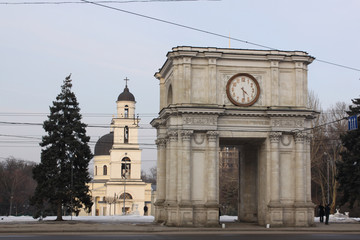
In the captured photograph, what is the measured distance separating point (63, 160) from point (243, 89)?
1695 centimetres

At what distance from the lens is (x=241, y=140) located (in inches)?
1608

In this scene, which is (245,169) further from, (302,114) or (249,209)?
(302,114)

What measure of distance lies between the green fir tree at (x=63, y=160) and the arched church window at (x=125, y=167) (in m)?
44.8

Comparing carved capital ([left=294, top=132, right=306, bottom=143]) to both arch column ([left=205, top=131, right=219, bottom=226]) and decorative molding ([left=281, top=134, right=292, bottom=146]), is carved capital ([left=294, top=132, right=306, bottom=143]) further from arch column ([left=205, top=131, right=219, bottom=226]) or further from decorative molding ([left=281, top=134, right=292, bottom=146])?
arch column ([left=205, top=131, right=219, bottom=226])

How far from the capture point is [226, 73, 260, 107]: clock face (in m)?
38.6

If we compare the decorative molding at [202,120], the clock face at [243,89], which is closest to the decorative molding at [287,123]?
the clock face at [243,89]

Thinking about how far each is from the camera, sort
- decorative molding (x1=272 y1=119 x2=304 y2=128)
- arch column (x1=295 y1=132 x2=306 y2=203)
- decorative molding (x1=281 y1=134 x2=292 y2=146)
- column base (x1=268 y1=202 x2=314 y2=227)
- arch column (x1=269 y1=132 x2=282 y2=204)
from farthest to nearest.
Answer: decorative molding (x1=281 y1=134 x2=292 y2=146)
decorative molding (x1=272 y1=119 x2=304 y2=128)
arch column (x1=295 y1=132 x2=306 y2=203)
arch column (x1=269 y1=132 x2=282 y2=204)
column base (x1=268 y1=202 x2=314 y2=227)

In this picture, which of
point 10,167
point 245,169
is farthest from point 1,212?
point 245,169

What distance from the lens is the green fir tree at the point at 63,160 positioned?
4625 centimetres

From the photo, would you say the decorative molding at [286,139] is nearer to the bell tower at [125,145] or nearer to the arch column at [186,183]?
the arch column at [186,183]

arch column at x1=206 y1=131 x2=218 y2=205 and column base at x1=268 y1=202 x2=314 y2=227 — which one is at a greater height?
arch column at x1=206 y1=131 x2=218 y2=205

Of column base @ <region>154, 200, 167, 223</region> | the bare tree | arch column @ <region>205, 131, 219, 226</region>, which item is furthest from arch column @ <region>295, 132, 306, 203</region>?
the bare tree

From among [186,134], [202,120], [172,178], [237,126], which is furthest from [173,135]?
[237,126]

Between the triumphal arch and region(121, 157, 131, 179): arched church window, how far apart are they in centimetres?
5365
